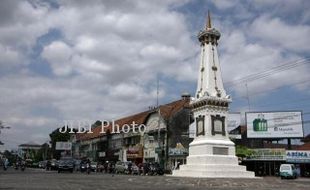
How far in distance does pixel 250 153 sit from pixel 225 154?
1995cm

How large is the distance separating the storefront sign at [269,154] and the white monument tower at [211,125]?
18426 millimetres

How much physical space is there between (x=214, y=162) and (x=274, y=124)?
24.8 meters

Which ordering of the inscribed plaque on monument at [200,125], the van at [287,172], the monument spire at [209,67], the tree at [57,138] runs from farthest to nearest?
the tree at [57,138], the van at [287,172], the monument spire at [209,67], the inscribed plaque on monument at [200,125]

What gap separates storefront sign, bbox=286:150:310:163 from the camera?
165ft

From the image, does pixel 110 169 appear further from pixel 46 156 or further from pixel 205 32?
pixel 46 156

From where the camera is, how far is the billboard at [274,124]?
181 feet

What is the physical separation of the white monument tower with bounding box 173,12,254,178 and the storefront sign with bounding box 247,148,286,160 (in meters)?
18.4

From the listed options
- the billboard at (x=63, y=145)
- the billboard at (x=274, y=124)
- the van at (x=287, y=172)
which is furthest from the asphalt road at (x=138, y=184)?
the billboard at (x=63, y=145)

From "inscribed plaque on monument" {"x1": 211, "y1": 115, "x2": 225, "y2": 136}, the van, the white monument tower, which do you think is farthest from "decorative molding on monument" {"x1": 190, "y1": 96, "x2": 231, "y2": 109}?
the van

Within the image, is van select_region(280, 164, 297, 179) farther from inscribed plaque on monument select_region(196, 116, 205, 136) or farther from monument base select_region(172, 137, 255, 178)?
inscribed plaque on monument select_region(196, 116, 205, 136)

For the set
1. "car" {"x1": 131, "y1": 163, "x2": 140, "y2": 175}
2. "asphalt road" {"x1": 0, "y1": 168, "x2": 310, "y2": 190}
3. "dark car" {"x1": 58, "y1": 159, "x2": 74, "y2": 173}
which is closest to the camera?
"asphalt road" {"x1": 0, "y1": 168, "x2": 310, "y2": 190}

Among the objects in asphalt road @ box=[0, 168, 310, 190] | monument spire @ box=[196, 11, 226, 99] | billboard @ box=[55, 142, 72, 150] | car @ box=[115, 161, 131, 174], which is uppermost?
monument spire @ box=[196, 11, 226, 99]

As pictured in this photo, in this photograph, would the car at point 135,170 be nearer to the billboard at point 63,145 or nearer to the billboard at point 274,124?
the billboard at point 274,124

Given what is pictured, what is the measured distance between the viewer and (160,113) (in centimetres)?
6412
